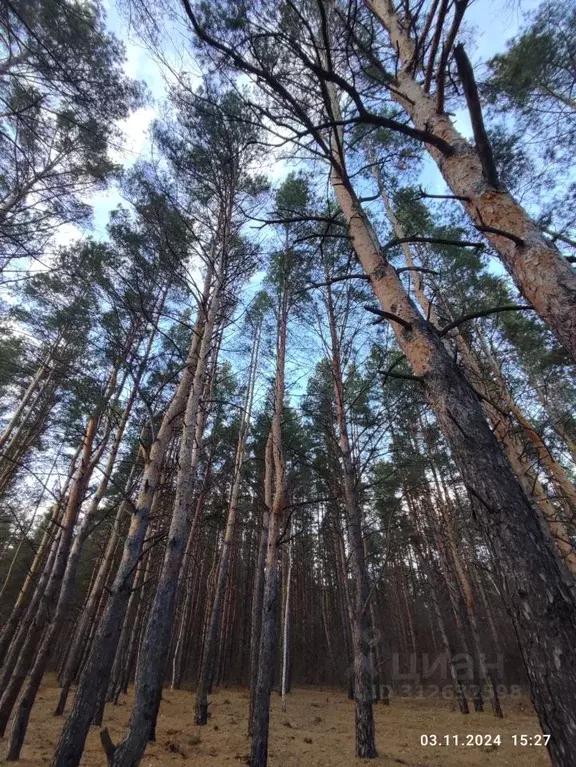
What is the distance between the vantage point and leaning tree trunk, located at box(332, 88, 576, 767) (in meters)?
1.26

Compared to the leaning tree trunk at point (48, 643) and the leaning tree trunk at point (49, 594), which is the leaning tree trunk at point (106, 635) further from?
the leaning tree trunk at point (49, 594)

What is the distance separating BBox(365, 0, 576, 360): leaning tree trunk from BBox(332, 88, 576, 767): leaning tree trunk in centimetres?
67

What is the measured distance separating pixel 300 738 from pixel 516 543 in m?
8.65

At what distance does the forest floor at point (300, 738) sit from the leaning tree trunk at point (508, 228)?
6.56m

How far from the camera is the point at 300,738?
723 centimetres

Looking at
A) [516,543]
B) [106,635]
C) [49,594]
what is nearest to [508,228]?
[516,543]

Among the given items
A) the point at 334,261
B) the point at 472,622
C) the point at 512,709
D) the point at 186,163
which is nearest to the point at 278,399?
the point at 334,261

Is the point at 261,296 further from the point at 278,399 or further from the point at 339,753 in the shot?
the point at 339,753

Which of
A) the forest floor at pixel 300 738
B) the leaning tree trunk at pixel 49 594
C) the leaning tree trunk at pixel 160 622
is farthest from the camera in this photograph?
the leaning tree trunk at pixel 49 594

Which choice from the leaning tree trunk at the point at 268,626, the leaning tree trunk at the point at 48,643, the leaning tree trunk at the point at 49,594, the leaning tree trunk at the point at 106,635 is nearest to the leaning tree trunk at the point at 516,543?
Answer: the leaning tree trunk at the point at 106,635

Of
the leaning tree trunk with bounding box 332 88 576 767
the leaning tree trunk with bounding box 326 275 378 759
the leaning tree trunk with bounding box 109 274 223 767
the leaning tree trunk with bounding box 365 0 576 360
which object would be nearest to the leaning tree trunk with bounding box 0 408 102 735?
the leaning tree trunk with bounding box 109 274 223 767

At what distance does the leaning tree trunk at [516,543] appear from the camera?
126cm

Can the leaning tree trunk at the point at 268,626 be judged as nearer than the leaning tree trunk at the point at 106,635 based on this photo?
No

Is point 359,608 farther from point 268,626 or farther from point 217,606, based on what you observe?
point 217,606
